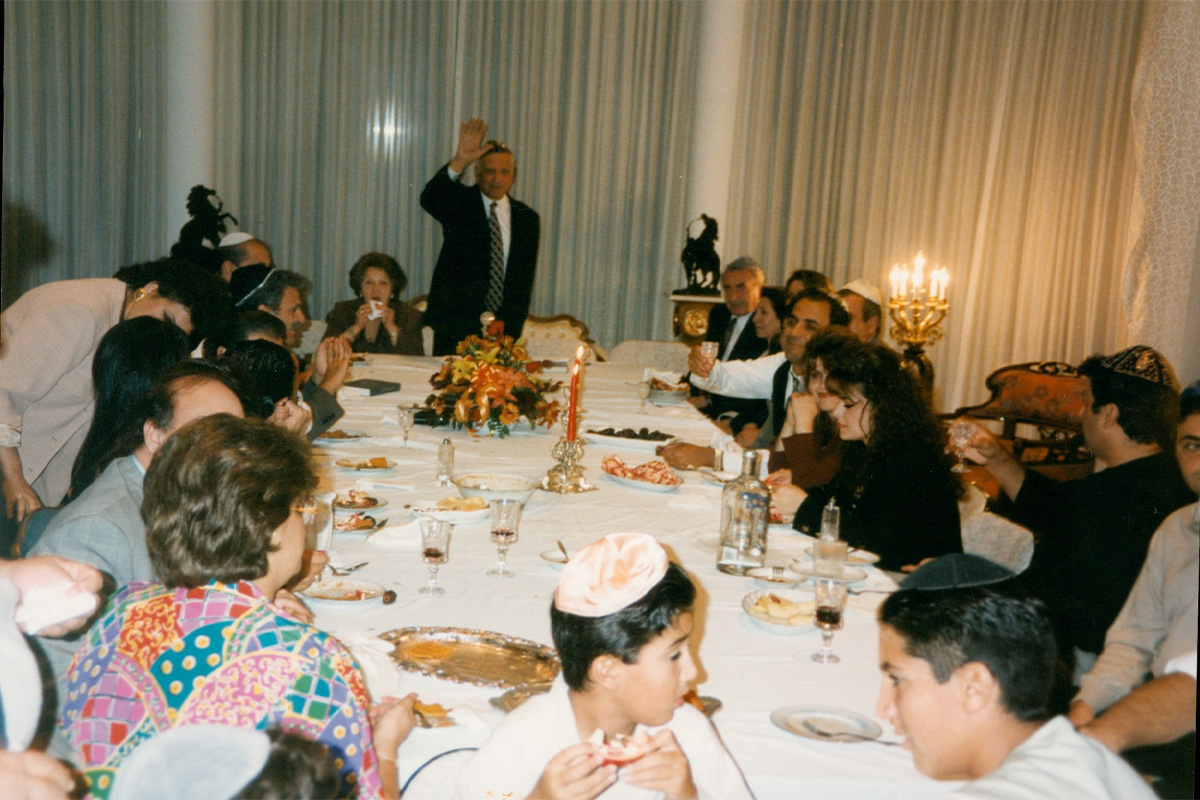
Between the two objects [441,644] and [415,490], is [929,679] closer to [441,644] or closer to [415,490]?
[441,644]

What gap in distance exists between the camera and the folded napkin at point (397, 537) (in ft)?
7.31

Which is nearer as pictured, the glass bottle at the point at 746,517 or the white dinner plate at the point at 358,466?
the glass bottle at the point at 746,517

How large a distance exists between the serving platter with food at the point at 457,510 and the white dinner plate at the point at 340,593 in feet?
1.54

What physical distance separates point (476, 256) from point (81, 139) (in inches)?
122

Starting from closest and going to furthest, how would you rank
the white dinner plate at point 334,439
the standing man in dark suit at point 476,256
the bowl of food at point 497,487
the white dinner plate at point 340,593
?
the white dinner plate at point 340,593
the bowl of food at point 497,487
the white dinner plate at point 334,439
the standing man in dark suit at point 476,256

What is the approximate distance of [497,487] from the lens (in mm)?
2682

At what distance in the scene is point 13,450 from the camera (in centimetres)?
288

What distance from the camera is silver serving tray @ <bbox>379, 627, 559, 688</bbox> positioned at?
155cm

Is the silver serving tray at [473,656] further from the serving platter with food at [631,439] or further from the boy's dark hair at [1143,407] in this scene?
the serving platter with food at [631,439]

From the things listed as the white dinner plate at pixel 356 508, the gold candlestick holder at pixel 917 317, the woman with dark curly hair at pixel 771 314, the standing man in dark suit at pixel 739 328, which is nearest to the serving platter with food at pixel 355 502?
the white dinner plate at pixel 356 508

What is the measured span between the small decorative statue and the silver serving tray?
5323 mm

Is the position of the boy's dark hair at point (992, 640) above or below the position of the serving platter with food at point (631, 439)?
above

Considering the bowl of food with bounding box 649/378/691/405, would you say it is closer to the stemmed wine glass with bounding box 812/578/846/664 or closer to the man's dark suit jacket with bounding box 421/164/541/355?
the man's dark suit jacket with bounding box 421/164/541/355

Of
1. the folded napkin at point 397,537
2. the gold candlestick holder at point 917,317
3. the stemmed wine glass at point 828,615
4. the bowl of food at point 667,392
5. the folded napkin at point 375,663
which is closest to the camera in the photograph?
the folded napkin at point 375,663
